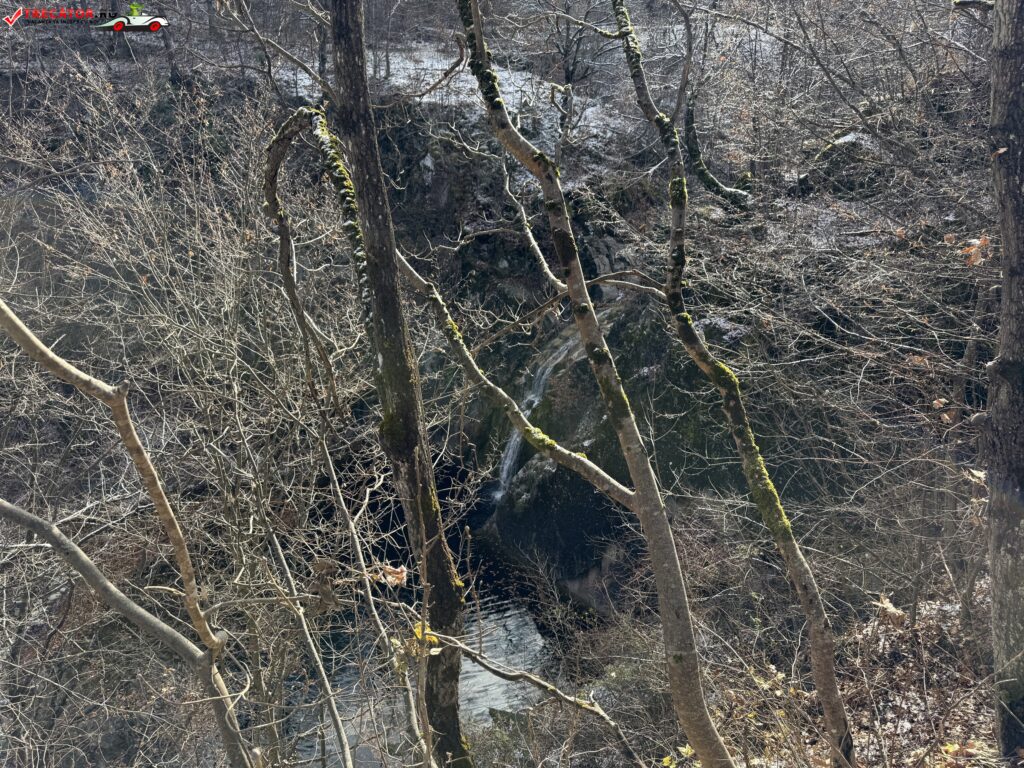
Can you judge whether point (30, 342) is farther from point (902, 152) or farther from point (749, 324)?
point (749, 324)

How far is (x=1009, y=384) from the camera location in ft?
17.7

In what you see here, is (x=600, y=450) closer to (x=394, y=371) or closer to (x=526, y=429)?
(x=526, y=429)

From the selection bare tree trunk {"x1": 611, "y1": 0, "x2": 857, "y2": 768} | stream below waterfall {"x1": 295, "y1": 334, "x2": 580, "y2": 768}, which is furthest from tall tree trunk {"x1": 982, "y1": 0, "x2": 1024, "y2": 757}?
stream below waterfall {"x1": 295, "y1": 334, "x2": 580, "y2": 768}

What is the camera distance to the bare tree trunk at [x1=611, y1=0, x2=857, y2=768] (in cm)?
520

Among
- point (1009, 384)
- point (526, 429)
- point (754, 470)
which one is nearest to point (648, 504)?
point (526, 429)

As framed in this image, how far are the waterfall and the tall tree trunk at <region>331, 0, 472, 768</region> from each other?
30.0 ft

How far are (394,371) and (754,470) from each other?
8.00ft

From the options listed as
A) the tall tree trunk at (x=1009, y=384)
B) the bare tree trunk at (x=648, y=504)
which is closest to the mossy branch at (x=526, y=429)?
the bare tree trunk at (x=648, y=504)

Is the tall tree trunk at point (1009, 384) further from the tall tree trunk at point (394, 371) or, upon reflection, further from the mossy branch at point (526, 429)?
the tall tree trunk at point (394, 371)

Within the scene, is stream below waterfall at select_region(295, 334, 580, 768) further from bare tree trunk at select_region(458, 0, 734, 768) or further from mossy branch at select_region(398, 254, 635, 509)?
bare tree trunk at select_region(458, 0, 734, 768)

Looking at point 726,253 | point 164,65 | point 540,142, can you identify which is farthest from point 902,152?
point 164,65

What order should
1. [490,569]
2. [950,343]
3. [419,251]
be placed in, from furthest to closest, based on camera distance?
[419,251]
[490,569]
[950,343]

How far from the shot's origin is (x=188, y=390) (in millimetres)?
7820

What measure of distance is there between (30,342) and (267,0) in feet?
76.4
